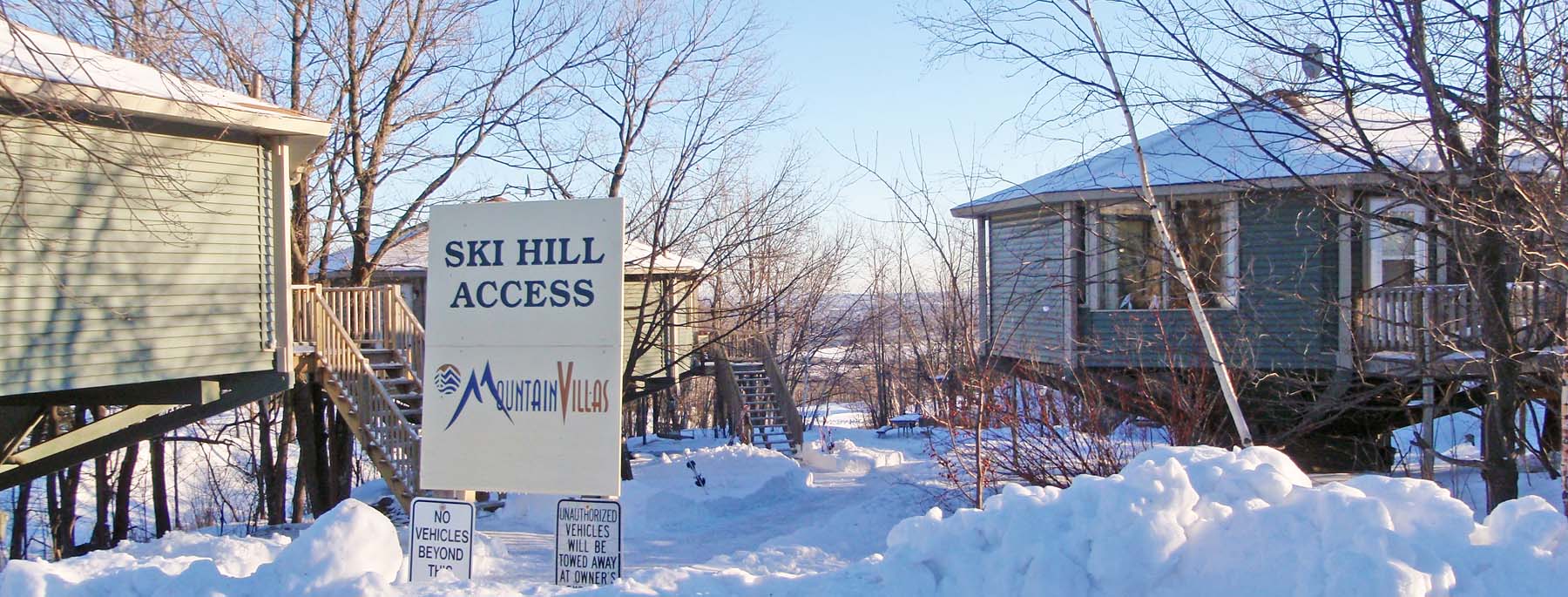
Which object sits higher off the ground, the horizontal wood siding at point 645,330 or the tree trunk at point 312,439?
the horizontal wood siding at point 645,330

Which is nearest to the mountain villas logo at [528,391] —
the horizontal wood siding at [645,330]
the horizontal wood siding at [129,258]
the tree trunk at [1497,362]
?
the horizontal wood siding at [129,258]

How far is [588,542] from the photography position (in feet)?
18.8

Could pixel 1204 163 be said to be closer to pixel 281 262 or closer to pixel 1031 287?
pixel 1031 287

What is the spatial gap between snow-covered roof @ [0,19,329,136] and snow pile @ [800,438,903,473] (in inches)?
426

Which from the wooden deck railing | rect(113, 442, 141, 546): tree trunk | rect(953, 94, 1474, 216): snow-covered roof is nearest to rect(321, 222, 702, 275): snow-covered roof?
rect(113, 442, 141, 546): tree trunk

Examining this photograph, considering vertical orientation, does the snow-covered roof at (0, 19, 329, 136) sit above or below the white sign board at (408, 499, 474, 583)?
above

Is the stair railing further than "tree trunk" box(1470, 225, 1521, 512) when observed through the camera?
Yes

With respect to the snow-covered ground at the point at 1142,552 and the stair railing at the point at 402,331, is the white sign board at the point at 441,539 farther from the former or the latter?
the stair railing at the point at 402,331

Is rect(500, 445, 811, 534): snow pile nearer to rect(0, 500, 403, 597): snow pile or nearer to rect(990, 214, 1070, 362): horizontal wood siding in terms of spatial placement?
rect(990, 214, 1070, 362): horizontal wood siding

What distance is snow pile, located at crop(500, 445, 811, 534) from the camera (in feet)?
47.1

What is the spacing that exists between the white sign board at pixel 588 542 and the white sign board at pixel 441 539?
53 centimetres

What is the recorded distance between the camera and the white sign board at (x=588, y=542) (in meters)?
5.71

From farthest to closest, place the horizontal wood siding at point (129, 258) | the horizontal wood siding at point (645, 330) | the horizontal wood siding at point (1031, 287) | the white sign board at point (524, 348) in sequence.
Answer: the horizontal wood siding at point (645, 330)
the horizontal wood siding at point (1031, 287)
the horizontal wood siding at point (129, 258)
the white sign board at point (524, 348)

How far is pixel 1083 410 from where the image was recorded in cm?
1023
